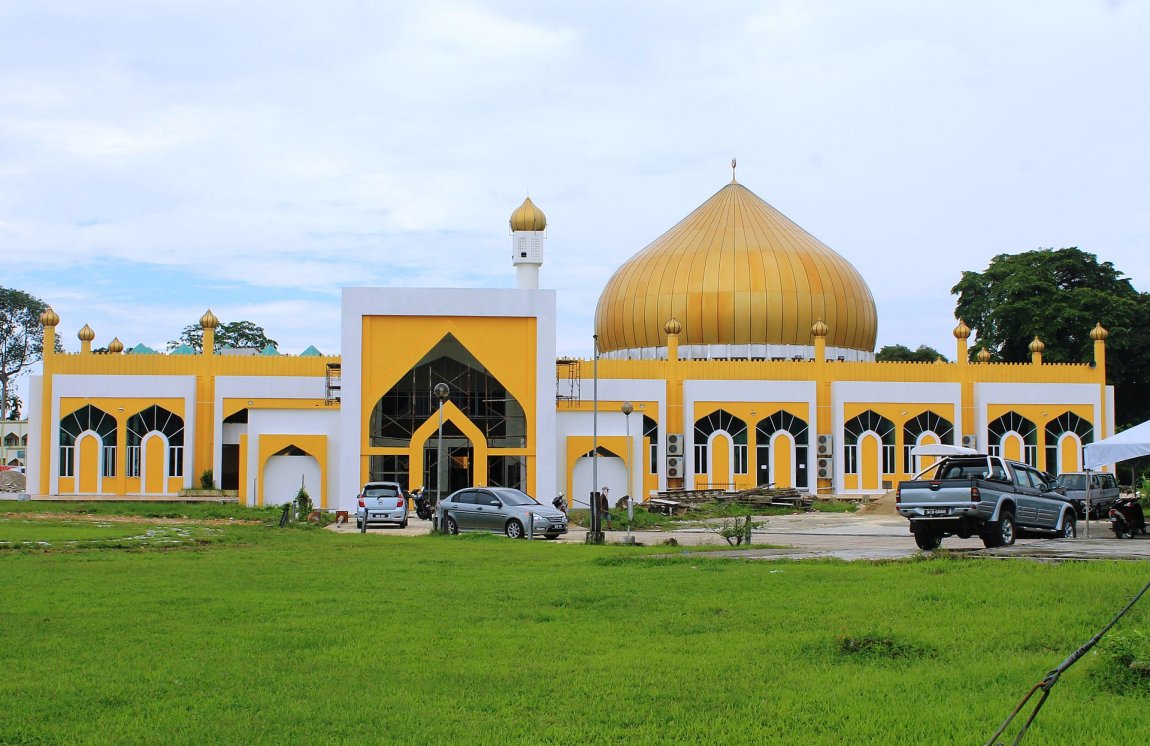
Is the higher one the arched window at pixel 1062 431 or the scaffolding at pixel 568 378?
the scaffolding at pixel 568 378

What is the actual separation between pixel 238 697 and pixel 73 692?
1048 mm

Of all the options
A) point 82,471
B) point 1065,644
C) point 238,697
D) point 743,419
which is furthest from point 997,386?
point 238,697

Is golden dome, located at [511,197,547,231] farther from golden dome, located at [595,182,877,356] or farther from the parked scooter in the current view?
the parked scooter

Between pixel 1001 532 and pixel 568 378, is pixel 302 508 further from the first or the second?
pixel 1001 532

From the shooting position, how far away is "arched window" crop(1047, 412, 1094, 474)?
4894 centimetres

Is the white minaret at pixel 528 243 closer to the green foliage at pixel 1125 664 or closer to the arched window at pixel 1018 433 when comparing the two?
the arched window at pixel 1018 433

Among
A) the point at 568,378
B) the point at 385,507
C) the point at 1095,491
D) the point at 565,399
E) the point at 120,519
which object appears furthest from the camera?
the point at 568,378

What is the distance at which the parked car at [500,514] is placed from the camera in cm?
2544

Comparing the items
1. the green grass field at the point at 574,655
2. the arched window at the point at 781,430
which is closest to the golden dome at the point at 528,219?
the arched window at the point at 781,430

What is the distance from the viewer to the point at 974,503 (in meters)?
18.8

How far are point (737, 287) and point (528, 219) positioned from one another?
38.2 ft

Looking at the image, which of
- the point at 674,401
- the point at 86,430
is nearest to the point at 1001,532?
the point at 674,401

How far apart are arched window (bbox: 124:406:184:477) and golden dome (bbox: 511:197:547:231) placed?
14.4 m

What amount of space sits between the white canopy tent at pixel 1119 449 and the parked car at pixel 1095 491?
831cm
